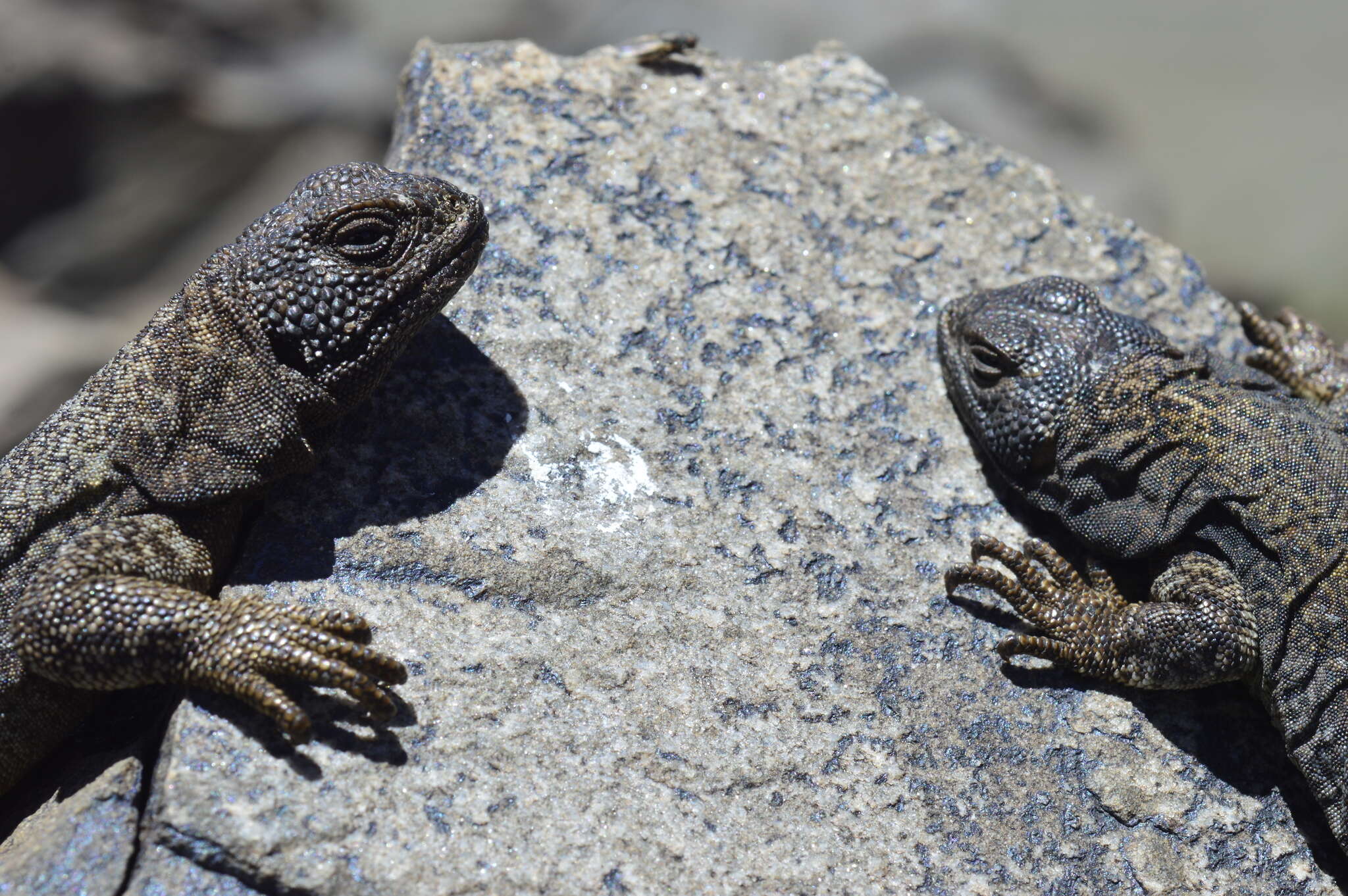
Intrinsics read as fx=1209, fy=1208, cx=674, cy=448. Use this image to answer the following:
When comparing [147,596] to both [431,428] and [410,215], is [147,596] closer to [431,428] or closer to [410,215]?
[431,428]

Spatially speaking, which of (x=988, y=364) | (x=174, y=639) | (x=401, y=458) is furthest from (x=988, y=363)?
(x=174, y=639)

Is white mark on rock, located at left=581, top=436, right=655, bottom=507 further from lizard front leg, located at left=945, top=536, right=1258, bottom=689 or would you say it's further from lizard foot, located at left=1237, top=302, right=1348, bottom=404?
lizard foot, located at left=1237, top=302, right=1348, bottom=404

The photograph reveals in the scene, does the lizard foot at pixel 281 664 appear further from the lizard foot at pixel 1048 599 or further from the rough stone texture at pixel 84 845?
the lizard foot at pixel 1048 599

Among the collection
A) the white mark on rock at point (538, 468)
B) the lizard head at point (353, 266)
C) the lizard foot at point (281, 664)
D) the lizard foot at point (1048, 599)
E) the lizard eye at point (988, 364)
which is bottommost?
the lizard foot at point (1048, 599)

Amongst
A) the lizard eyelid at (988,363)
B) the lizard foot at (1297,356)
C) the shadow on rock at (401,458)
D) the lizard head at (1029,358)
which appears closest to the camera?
the shadow on rock at (401,458)

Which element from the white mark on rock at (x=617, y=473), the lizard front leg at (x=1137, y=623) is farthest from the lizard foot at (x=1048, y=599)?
the white mark on rock at (x=617, y=473)

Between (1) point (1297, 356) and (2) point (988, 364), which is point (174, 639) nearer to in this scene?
(2) point (988, 364)
